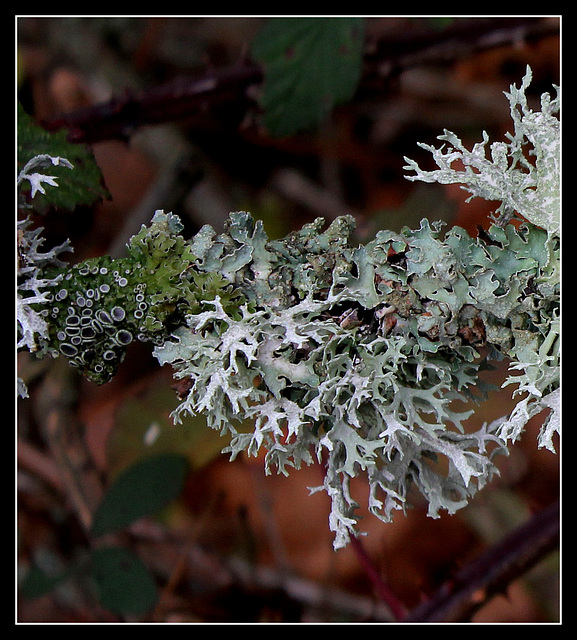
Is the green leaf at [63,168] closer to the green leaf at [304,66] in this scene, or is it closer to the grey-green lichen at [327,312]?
the grey-green lichen at [327,312]

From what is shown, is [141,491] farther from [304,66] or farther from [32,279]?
[304,66]

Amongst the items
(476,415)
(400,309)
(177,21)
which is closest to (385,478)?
(400,309)

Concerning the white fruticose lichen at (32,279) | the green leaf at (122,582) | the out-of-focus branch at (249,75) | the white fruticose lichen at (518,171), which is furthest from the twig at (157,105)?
the green leaf at (122,582)

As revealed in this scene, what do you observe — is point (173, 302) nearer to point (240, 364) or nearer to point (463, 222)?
point (240, 364)

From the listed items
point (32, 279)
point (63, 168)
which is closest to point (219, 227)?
point (63, 168)

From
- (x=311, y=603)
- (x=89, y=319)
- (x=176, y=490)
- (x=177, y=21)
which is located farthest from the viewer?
(x=177, y=21)

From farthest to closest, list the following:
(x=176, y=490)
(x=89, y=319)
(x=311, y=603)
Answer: (x=311, y=603) < (x=176, y=490) < (x=89, y=319)
